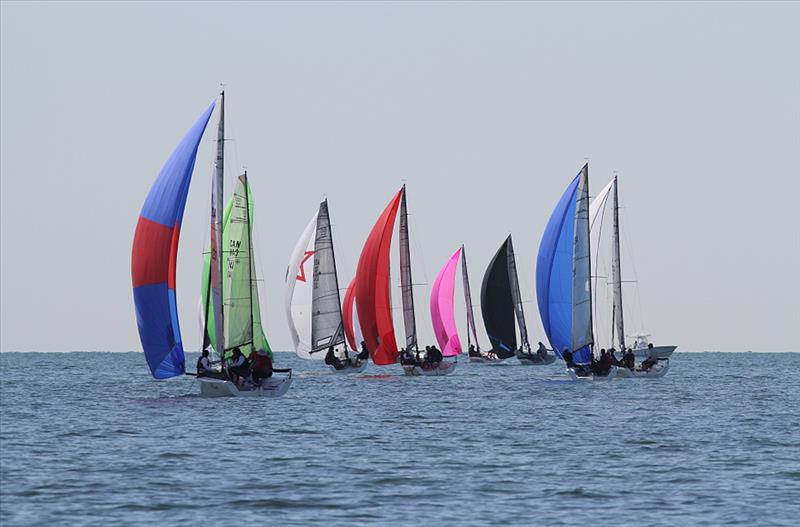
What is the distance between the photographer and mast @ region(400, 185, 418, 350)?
7394 centimetres

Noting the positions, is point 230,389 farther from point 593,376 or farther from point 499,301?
point 499,301

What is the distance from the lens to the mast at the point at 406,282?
73938 mm

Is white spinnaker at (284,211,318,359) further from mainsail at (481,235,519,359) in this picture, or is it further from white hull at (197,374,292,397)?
white hull at (197,374,292,397)

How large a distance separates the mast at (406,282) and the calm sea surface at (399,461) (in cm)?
1679

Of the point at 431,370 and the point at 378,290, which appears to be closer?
the point at 378,290

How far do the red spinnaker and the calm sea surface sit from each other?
47.3ft

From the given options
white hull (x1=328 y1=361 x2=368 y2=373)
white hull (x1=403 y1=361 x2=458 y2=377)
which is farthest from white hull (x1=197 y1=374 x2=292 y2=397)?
white hull (x1=328 y1=361 x2=368 y2=373)

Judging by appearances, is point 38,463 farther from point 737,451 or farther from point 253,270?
point 253,270

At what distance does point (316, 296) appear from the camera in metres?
74.2

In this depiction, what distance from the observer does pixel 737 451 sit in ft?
121

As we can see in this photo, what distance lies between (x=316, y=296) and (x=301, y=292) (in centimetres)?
749

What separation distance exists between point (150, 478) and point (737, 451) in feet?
51.1

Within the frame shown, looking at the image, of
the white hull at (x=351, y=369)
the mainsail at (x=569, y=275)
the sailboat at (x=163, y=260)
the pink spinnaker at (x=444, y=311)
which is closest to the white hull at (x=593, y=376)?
the mainsail at (x=569, y=275)

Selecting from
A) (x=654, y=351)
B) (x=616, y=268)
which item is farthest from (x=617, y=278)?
(x=654, y=351)
